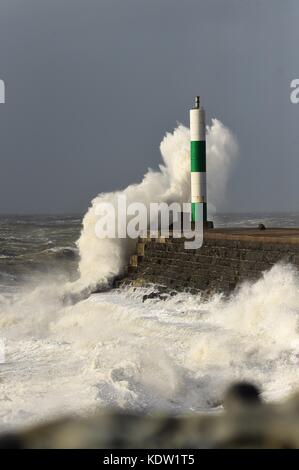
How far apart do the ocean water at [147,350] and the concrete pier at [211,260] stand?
262 mm

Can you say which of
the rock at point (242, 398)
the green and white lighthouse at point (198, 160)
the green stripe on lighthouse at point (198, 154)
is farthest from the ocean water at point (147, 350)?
the green stripe on lighthouse at point (198, 154)

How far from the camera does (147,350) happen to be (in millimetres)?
7797

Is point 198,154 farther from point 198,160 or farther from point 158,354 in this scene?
point 158,354

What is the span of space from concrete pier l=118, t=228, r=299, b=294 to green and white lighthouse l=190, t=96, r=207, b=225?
1.45 m

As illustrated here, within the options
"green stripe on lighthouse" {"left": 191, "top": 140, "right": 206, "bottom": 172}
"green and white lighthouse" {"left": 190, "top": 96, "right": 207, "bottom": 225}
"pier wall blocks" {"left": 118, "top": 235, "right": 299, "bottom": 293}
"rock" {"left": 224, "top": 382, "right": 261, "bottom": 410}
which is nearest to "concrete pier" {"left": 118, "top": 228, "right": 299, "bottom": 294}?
"pier wall blocks" {"left": 118, "top": 235, "right": 299, "bottom": 293}

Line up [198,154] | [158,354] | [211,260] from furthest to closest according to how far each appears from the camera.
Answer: [198,154]
[211,260]
[158,354]

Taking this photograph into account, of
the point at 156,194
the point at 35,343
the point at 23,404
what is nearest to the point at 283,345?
the point at 23,404

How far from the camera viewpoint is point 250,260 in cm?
1022

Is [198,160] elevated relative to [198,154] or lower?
lower

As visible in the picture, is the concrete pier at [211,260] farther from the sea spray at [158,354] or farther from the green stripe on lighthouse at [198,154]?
the green stripe on lighthouse at [198,154]

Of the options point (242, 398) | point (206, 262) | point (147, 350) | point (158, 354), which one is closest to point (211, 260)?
point (206, 262)

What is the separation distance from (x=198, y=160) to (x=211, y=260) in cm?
410

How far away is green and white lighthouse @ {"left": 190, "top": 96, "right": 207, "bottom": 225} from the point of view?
15.1 meters

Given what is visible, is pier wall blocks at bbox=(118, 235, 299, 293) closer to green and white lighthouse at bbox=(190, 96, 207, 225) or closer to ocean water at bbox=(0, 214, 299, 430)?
ocean water at bbox=(0, 214, 299, 430)
